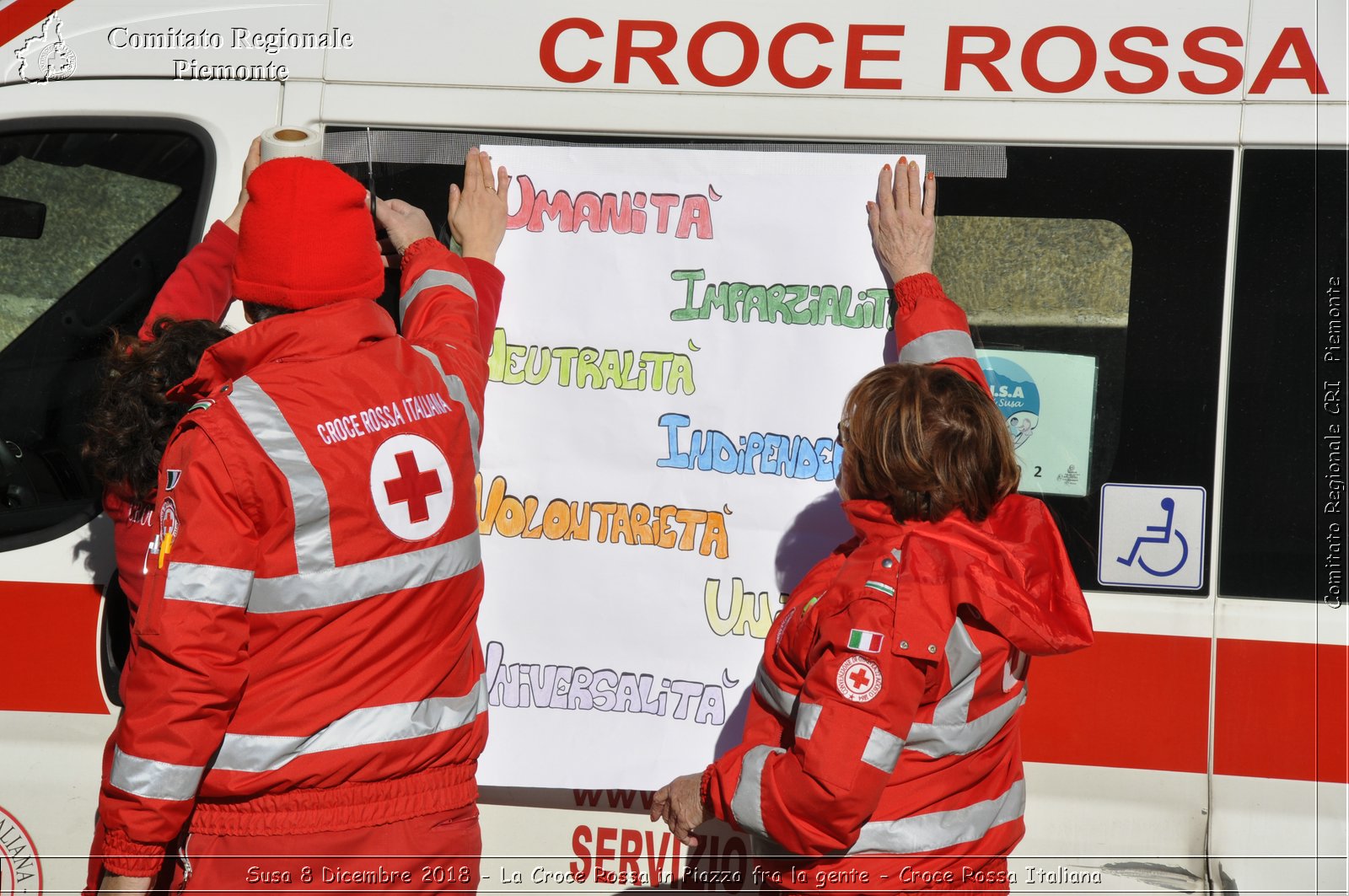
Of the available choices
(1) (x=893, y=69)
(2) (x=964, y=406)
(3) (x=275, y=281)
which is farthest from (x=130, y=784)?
(1) (x=893, y=69)

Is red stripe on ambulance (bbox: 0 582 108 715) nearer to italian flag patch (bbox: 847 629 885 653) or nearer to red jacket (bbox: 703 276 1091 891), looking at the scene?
red jacket (bbox: 703 276 1091 891)

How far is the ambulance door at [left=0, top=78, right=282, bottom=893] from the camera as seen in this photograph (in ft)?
7.90

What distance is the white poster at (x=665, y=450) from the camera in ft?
7.61

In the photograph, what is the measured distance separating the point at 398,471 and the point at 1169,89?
1682mm

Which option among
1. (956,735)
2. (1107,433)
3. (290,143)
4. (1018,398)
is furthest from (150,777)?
(1107,433)

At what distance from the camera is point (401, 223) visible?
241 centimetres

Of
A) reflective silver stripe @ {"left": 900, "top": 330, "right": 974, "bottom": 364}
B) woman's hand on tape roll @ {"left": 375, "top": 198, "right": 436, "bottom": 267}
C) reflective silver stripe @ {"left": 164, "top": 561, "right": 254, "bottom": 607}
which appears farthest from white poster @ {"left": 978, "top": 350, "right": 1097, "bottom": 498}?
reflective silver stripe @ {"left": 164, "top": 561, "right": 254, "bottom": 607}

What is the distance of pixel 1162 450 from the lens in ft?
7.13

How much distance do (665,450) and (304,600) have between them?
0.85 metres

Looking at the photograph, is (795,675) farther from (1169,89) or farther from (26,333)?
(26,333)

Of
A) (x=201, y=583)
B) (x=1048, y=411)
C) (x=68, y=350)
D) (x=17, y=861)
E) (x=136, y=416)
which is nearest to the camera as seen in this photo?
(x=201, y=583)

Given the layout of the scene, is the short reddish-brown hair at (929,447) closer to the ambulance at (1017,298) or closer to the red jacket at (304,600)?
the ambulance at (1017,298)

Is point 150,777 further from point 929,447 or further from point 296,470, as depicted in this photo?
point 929,447

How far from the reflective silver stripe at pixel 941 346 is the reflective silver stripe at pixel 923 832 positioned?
0.83 metres
